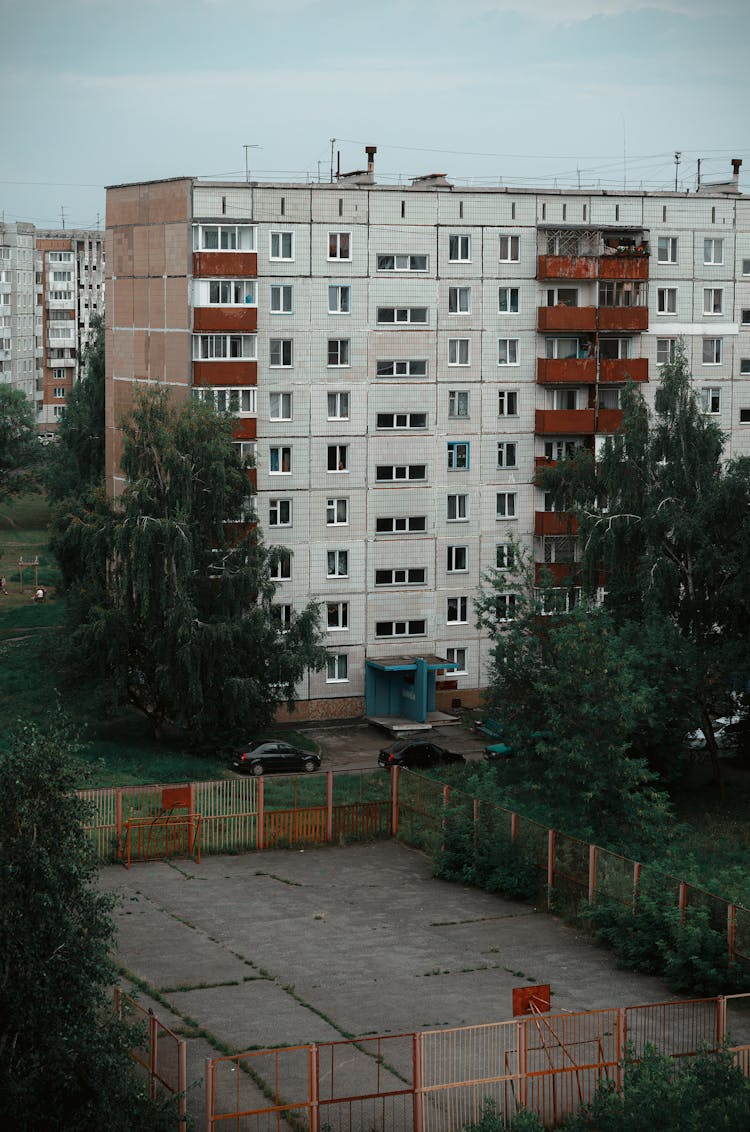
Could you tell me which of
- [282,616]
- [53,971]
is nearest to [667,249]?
[282,616]

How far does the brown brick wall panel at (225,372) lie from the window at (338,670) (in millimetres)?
10015

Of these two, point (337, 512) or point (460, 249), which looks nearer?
point (337, 512)

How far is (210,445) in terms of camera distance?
156 ft

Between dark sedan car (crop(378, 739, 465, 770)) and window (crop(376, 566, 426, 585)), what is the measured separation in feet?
24.9

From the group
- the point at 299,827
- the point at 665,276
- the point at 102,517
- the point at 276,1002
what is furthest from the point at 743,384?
the point at 276,1002

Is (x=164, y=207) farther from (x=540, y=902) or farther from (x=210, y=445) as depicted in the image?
(x=540, y=902)

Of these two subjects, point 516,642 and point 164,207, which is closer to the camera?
point 516,642

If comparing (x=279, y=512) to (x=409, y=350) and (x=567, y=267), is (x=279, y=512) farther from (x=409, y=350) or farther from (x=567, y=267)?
(x=567, y=267)

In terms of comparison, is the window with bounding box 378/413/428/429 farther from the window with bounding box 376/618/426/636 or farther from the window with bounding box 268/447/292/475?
the window with bounding box 376/618/426/636

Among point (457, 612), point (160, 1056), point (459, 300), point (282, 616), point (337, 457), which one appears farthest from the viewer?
point (457, 612)

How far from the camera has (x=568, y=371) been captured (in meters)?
55.6

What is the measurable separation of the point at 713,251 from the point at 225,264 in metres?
18.3

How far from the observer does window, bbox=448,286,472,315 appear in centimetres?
5475

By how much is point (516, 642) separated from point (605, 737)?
8082mm
